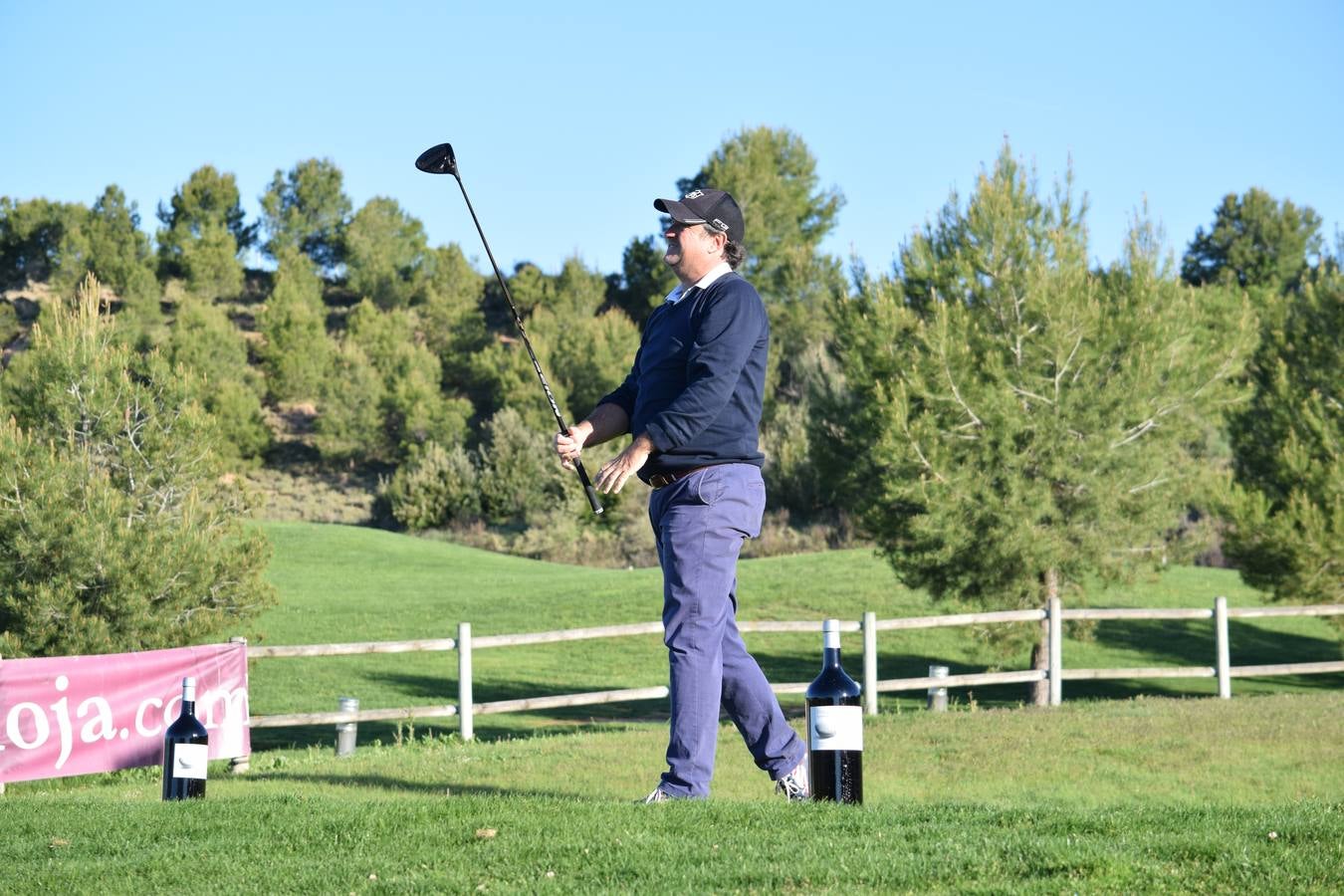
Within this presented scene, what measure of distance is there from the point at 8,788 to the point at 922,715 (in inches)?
→ 297

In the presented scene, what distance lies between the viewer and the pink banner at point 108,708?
1055cm

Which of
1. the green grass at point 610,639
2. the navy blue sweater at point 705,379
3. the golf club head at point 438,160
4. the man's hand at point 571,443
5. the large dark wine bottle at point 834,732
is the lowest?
the green grass at point 610,639

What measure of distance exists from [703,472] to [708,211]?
1.01 meters

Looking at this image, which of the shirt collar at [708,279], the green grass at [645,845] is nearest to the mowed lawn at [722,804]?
the green grass at [645,845]

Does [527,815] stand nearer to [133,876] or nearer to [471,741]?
[133,876]

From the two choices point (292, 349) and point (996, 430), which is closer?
point (996, 430)

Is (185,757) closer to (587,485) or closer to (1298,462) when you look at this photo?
(587,485)

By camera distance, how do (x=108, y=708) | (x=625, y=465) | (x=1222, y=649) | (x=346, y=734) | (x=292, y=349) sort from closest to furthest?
(x=625, y=465) < (x=108, y=708) < (x=346, y=734) < (x=1222, y=649) < (x=292, y=349)

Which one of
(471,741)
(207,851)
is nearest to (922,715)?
(471,741)

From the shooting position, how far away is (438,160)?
21.6 feet

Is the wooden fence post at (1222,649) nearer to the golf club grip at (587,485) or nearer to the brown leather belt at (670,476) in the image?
the golf club grip at (587,485)

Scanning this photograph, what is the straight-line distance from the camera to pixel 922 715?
1284 cm

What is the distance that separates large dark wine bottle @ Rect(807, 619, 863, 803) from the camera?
5090 millimetres

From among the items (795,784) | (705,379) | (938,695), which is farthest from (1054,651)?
(705,379)
